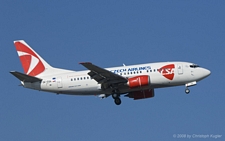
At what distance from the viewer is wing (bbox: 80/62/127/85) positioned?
173 feet

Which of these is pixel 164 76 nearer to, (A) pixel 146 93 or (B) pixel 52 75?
(A) pixel 146 93

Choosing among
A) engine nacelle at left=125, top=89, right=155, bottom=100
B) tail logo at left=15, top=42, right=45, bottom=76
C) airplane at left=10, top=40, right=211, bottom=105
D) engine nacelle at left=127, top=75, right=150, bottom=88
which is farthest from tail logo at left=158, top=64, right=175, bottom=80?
tail logo at left=15, top=42, right=45, bottom=76

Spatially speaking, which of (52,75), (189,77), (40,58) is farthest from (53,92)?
(189,77)

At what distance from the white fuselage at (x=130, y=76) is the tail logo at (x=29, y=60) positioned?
2300mm

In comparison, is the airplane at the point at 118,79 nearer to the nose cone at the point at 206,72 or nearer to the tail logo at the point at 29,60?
the nose cone at the point at 206,72

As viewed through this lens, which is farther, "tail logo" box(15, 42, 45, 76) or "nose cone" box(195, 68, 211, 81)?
"tail logo" box(15, 42, 45, 76)

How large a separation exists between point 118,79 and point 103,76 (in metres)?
1.73

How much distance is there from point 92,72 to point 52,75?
6.35 metres

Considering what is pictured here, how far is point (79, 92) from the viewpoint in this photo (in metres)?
56.2

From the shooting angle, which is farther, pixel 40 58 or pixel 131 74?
pixel 40 58

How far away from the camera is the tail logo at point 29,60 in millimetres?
59156

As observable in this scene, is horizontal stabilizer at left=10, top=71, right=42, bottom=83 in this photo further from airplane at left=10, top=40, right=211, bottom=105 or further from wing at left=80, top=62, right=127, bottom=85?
wing at left=80, top=62, right=127, bottom=85

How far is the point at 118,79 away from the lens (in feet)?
179

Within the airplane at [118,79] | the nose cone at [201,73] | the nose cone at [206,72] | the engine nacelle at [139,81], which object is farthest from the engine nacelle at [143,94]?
the nose cone at [206,72]
